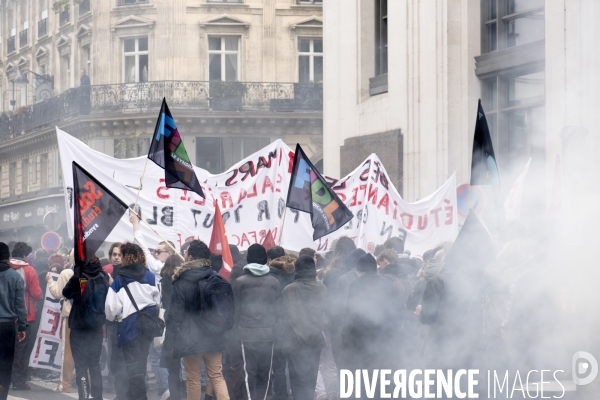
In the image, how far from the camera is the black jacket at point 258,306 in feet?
32.7

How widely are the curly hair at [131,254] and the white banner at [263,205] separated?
2.79 meters

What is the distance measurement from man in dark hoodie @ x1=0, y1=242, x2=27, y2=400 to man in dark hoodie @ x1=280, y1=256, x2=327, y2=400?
8.99 ft

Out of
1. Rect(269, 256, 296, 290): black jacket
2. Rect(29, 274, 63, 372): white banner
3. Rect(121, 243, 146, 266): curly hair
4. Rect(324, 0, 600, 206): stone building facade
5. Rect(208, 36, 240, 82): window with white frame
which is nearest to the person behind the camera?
Rect(121, 243, 146, 266): curly hair

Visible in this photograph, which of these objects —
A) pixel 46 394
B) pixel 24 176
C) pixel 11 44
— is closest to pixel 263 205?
pixel 46 394

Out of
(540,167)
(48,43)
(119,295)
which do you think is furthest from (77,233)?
(48,43)

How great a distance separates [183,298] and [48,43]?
30010mm

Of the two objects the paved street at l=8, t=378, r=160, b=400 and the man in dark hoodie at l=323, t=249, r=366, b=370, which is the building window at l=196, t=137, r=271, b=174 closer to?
the paved street at l=8, t=378, r=160, b=400

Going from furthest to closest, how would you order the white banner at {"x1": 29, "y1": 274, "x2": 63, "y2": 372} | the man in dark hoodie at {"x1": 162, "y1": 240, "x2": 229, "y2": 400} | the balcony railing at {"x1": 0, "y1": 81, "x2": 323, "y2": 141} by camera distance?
the balcony railing at {"x1": 0, "y1": 81, "x2": 323, "y2": 141} < the white banner at {"x1": 29, "y1": 274, "x2": 63, "y2": 372} < the man in dark hoodie at {"x1": 162, "y1": 240, "x2": 229, "y2": 400}

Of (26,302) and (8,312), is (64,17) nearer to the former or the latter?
(26,302)

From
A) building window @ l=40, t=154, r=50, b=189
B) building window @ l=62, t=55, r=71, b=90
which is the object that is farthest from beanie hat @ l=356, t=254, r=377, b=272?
building window @ l=40, t=154, r=50, b=189

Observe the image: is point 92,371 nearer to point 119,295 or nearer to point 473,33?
point 119,295

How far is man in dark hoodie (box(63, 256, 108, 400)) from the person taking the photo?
33.1ft

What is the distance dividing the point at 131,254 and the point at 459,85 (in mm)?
7960

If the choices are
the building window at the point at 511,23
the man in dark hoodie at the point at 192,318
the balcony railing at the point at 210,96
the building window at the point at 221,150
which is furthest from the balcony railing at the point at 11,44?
the man in dark hoodie at the point at 192,318
